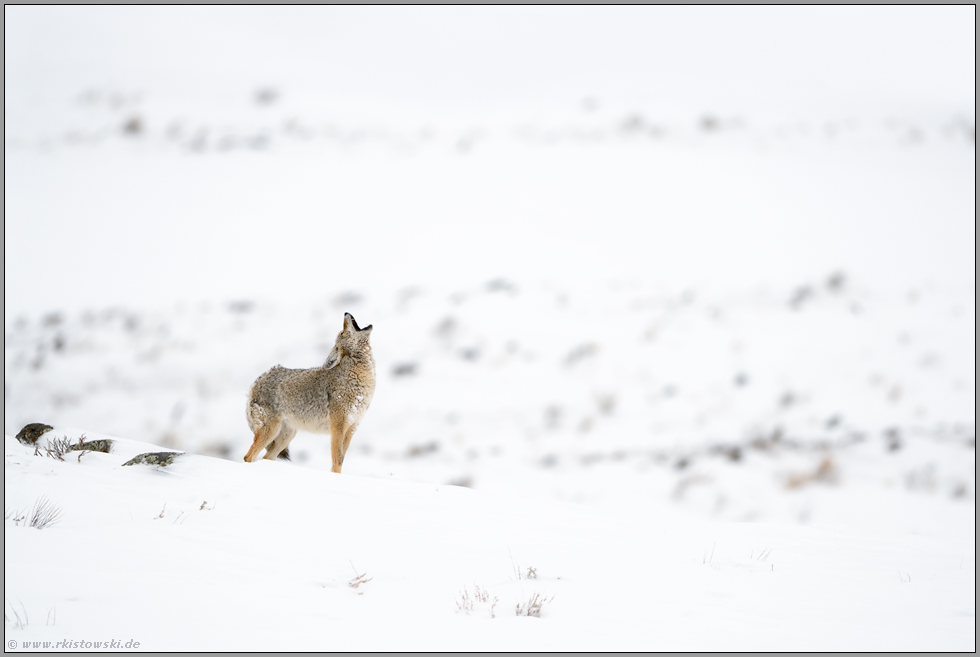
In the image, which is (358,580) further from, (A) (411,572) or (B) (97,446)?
(B) (97,446)

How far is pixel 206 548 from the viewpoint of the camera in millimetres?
4453

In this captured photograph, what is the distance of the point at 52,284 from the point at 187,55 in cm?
1935

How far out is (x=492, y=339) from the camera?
48.5 feet

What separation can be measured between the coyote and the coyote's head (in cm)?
5

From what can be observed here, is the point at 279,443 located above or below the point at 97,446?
above

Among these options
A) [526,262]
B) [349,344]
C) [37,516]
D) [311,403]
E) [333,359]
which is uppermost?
[526,262]

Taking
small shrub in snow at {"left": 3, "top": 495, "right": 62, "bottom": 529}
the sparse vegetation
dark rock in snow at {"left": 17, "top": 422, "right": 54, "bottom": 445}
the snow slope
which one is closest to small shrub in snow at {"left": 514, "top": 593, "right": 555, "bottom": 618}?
the snow slope


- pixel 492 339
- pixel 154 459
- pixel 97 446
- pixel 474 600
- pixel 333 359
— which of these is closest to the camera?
pixel 474 600

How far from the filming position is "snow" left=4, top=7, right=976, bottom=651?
420 centimetres

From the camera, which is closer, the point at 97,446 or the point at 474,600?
the point at 474,600

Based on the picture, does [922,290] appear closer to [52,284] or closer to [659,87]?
[659,87]

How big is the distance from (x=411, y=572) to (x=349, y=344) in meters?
3.31

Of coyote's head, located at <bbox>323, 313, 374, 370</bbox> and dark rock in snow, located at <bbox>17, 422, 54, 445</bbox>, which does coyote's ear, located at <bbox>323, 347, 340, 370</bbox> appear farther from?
dark rock in snow, located at <bbox>17, 422, 54, 445</bbox>

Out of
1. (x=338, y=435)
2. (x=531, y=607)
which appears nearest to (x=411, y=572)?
(x=531, y=607)
